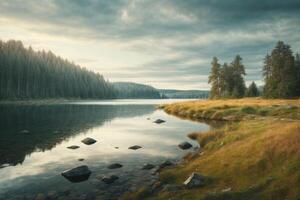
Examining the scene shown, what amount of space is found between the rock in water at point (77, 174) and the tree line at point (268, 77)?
8578 cm

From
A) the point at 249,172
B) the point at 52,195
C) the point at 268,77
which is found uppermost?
the point at 268,77

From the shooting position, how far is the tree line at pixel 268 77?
96062 mm

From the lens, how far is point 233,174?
64.1ft

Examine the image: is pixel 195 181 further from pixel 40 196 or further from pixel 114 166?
pixel 114 166

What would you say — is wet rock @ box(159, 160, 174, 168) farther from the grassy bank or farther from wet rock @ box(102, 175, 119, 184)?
wet rock @ box(102, 175, 119, 184)

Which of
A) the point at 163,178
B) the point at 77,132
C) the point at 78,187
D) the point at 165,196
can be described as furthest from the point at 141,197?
the point at 77,132

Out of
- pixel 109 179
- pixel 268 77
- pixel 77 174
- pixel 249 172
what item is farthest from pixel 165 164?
pixel 268 77

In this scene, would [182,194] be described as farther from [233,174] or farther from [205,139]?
[205,139]

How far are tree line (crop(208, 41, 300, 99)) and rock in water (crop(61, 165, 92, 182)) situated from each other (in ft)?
281

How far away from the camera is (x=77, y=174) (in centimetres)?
2430

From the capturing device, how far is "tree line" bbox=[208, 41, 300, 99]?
9606 cm

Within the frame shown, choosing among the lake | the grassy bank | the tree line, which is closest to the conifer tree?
the tree line

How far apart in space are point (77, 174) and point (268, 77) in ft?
324

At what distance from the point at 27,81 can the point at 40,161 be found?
517ft
